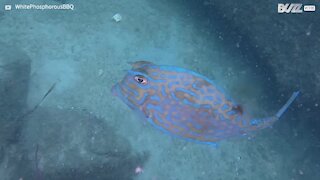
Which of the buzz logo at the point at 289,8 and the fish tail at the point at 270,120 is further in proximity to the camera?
the buzz logo at the point at 289,8

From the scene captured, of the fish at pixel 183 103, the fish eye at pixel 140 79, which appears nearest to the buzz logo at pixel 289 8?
the fish at pixel 183 103

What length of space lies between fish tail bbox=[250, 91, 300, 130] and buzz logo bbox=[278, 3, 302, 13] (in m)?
1.14

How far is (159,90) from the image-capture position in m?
3.84

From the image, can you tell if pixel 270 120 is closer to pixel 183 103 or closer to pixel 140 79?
pixel 183 103

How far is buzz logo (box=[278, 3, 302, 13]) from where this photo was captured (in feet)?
14.4

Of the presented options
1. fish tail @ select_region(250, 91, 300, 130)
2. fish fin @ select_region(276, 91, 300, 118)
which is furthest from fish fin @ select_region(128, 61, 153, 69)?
fish fin @ select_region(276, 91, 300, 118)

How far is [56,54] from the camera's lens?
4.47 metres

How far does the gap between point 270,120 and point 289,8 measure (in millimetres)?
1600

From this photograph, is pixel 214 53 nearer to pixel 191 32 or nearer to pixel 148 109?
pixel 191 32

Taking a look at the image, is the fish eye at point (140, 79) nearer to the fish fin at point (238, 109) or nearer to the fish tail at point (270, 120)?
the fish fin at point (238, 109)

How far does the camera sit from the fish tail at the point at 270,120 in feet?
13.5

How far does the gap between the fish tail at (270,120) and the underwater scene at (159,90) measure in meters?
0.01

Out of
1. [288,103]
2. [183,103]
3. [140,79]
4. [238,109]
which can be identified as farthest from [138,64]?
[288,103]

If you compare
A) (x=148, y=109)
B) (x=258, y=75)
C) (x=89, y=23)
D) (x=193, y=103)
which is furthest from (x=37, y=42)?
(x=258, y=75)
